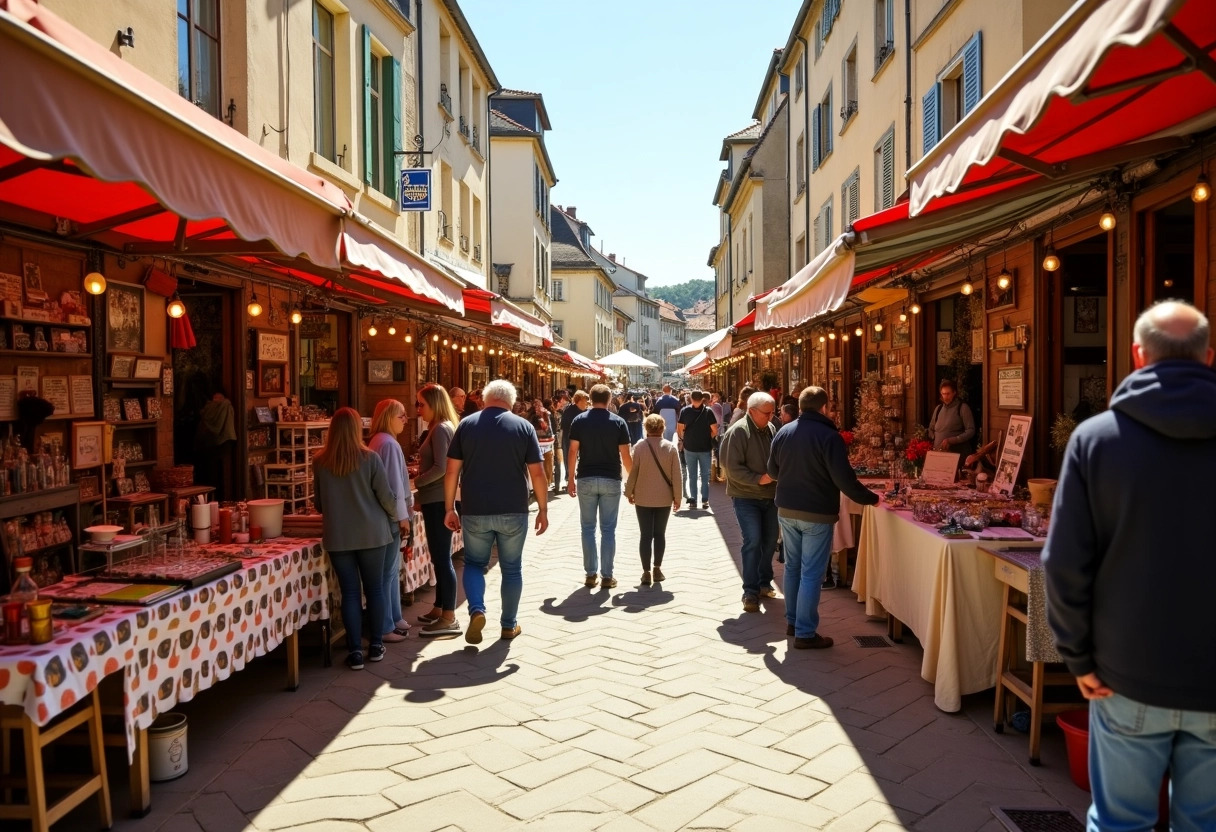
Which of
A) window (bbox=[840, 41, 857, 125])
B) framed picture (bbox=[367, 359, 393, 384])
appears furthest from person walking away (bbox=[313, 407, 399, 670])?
window (bbox=[840, 41, 857, 125])

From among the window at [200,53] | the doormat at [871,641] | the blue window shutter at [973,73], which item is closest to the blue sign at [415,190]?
the window at [200,53]

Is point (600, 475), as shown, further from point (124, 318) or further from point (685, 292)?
point (685, 292)

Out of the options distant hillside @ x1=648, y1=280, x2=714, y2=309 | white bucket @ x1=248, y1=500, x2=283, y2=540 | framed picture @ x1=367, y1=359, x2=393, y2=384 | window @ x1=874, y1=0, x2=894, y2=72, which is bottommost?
white bucket @ x1=248, y1=500, x2=283, y2=540

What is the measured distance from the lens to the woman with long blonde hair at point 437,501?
7.09 metres

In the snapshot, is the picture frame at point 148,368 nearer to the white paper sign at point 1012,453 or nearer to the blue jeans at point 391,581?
the blue jeans at point 391,581

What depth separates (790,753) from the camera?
4504mm

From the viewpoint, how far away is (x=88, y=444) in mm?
6449

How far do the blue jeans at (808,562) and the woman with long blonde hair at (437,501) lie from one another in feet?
8.85

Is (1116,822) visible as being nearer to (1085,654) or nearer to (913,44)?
(1085,654)

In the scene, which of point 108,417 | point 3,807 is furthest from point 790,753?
point 108,417

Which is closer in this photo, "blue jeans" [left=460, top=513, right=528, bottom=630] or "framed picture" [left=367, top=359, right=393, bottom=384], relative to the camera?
"blue jeans" [left=460, top=513, right=528, bottom=630]

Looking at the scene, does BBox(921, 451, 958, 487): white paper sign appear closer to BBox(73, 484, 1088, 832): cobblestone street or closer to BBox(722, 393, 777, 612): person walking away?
BBox(722, 393, 777, 612): person walking away

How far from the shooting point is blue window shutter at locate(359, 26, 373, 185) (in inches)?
464

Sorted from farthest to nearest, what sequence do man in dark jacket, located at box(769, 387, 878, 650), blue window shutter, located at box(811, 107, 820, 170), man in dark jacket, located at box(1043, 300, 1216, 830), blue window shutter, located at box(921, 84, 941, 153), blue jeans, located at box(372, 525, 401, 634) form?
blue window shutter, located at box(811, 107, 820, 170), blue window shutter, located at box(921, 84, 941, 153), blue jeans, located at box(372, 525, 401, 634), man in dark jacket, located at box(769, 387, 878, 650), man in dark jacket, located at box(1043, 300, 1216, 830)
